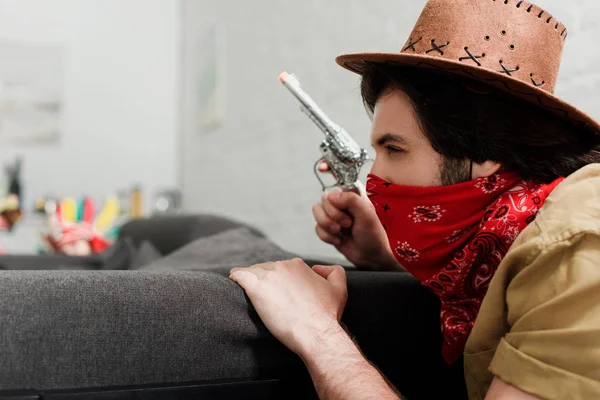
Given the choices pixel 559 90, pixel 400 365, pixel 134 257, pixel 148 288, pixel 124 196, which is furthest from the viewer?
pixel 124 196

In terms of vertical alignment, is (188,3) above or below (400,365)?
above

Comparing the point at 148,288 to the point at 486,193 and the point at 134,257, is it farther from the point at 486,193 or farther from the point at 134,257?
the point at 134,257

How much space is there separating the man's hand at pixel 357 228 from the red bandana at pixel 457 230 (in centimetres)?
28

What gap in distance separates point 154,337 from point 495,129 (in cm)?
64

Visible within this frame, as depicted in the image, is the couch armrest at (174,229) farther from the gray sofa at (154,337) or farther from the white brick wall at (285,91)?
the gray sofa at (154,337)

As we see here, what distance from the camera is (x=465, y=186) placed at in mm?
1010

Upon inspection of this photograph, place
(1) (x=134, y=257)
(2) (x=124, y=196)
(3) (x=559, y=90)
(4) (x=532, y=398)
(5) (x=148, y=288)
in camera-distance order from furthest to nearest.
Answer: (2) (x=124, y=196), (1) (x=134, y=257), (3) (x=559, y=90), (5) (x=148, y=288), (4) (x=532, y=398)

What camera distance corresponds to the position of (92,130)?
465 cm

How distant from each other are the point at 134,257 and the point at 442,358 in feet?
4.87

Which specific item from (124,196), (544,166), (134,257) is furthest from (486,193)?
(124,196)

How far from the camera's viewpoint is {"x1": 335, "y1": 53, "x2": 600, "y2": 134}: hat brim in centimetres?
95

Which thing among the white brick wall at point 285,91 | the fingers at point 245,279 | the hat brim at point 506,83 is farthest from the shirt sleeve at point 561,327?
the white brick wall at point 285,91

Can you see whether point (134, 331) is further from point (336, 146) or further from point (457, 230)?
point (336, 146)

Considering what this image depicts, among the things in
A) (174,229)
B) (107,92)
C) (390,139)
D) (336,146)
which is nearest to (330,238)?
(336,146)
